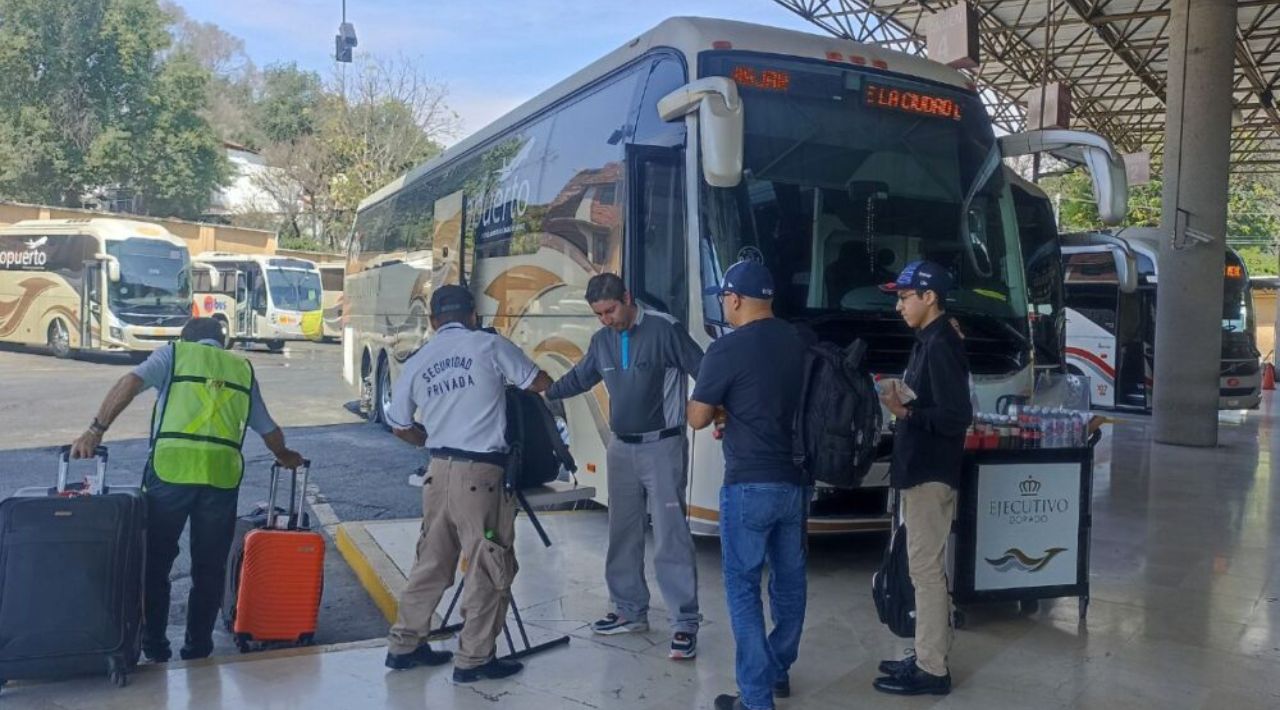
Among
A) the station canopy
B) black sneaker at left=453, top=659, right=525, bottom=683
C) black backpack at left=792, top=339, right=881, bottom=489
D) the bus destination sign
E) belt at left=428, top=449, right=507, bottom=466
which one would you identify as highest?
the station canopy

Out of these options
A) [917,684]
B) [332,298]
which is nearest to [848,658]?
[917,684]

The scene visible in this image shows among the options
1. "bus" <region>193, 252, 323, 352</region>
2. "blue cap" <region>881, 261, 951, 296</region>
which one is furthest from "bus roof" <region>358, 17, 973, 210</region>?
"bus" <region>193, 252, 323, 352</region>

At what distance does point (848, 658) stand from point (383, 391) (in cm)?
974

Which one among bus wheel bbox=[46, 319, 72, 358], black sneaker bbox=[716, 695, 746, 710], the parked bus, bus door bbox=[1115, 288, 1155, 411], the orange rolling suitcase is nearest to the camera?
black sneaker bbox=[716, 695, 746, 710]

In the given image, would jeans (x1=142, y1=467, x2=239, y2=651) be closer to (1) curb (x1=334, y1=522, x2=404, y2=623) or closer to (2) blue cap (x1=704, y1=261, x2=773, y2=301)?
(1) curb (x1=334, y1=522, x2=404, y2=623)

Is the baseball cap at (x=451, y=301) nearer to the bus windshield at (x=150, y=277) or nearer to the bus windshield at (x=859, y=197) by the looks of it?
the bus windshield at (x=859, y=197)

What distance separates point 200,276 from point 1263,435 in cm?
2907

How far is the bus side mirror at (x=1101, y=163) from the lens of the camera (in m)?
6.63

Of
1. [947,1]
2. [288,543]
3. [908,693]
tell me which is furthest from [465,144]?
[947,1]

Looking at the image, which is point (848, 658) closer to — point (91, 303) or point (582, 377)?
point (582, 377)

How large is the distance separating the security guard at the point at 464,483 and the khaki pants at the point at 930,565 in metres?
1.78

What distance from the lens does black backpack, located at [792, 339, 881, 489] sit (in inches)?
159

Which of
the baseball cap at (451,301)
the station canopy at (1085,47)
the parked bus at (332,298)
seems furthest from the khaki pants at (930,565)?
the parked bus at (332,298)

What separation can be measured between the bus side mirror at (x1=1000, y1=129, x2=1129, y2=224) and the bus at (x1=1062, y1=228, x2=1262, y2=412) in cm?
1187
